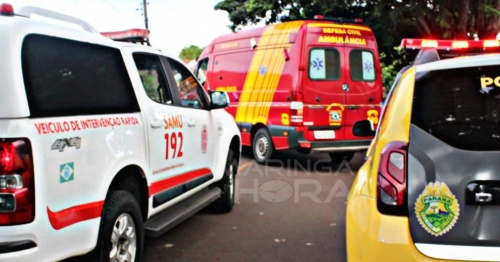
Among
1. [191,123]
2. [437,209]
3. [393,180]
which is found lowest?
[437,209]

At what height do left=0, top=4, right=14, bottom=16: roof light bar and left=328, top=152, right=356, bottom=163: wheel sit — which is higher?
left=0, top=4, right=14, bottom=16: roof light bar

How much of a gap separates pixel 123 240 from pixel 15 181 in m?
1.15

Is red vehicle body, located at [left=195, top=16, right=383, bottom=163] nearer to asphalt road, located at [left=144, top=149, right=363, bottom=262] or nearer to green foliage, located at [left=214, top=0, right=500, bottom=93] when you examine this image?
asphalt road, located at [left=144, top=149, right=363, bottom=262]

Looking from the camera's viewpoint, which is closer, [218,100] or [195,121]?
[195,121]

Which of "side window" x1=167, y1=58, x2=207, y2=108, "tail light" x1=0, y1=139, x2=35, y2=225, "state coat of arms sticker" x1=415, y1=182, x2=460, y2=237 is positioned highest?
"side window" x1=167, y1=58, x2=207, y2=108

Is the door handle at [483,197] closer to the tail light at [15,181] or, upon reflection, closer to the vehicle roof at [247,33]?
the tail light at [15,181]

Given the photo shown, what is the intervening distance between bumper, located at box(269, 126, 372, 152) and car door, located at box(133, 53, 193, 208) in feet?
14.0

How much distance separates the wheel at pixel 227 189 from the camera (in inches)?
229

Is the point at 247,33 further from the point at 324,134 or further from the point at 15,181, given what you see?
the point at 15,181

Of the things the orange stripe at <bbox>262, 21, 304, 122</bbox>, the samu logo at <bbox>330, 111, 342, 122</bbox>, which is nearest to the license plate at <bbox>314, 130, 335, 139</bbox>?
the samu logo at <bbox>330, 111, 342, 122</bbox>

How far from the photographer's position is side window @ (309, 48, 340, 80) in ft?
28.7

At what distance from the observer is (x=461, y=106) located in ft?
8.29

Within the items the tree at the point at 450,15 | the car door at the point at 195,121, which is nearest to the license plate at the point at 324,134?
the car door at the point at 195,121

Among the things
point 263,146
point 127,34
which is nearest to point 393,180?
point 127,34
